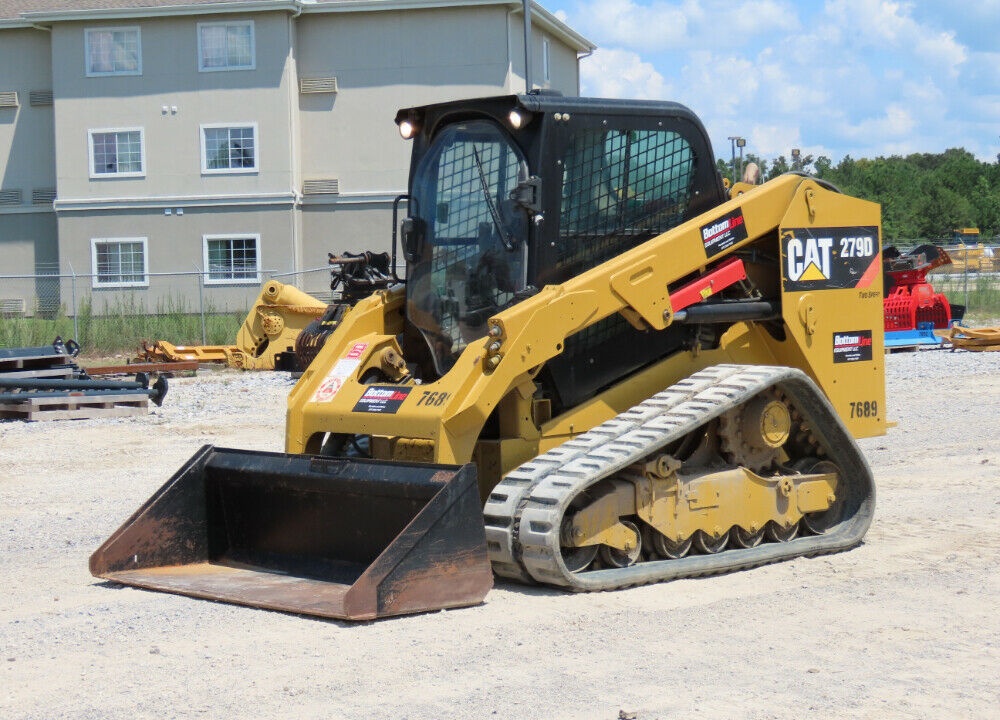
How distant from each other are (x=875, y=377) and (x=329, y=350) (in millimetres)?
3532

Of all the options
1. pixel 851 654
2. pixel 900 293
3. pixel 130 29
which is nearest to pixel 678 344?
pixel 851 654

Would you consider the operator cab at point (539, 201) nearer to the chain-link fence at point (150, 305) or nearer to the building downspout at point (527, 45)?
the building downspout at point (527, 45)

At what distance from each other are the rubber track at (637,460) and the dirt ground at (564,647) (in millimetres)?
119

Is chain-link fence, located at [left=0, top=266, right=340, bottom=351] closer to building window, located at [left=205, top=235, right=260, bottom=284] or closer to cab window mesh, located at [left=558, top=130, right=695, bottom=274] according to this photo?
building window, located at [left=205, top=235, right=260, bottom=284]

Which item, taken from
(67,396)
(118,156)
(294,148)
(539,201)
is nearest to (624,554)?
(539,201)

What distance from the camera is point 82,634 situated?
20.1 feet

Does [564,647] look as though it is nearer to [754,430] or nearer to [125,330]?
[754,430]

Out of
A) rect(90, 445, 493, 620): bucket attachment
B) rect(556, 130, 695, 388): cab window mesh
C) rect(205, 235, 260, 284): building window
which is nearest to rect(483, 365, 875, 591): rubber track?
rect(90, 445, 493, 620): bucket attachment

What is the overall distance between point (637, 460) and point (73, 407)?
10753 millimetres

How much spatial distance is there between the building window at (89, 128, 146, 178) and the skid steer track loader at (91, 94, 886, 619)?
2976 cm

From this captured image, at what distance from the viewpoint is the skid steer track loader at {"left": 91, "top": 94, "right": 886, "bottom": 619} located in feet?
22.2

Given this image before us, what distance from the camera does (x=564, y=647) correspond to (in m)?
5.77

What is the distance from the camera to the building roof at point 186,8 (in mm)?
34438

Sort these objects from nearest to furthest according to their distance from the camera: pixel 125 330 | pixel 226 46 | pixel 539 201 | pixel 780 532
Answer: pixel 539 201 → pixel 780 532 → pixel 125 330 → pixel 226 46
